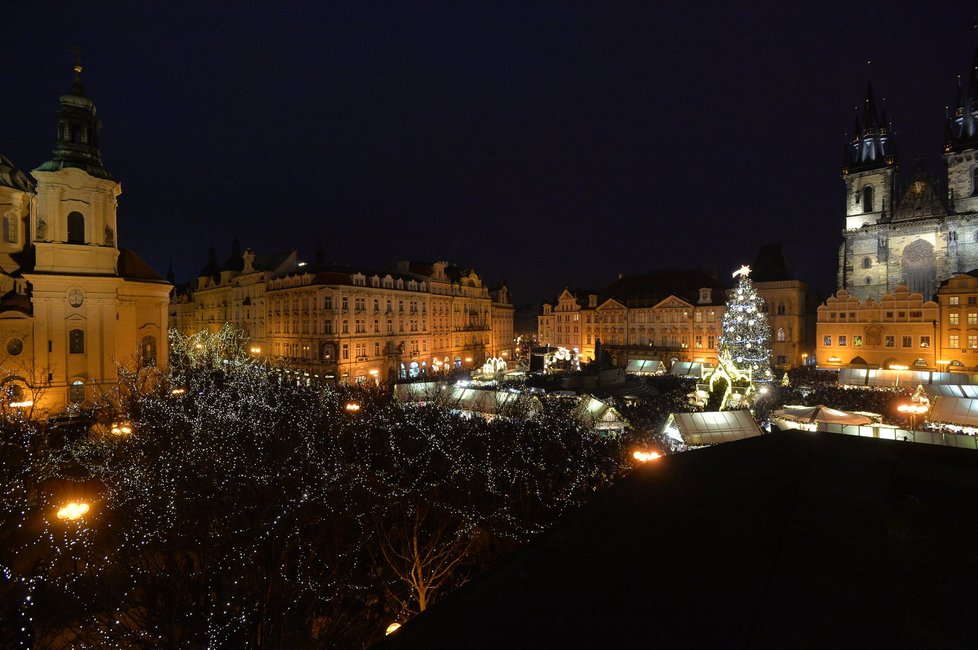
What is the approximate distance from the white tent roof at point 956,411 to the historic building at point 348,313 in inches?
1646

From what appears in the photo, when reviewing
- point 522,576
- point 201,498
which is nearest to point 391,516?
point 201,498

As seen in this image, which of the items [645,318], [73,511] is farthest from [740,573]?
[645,318]

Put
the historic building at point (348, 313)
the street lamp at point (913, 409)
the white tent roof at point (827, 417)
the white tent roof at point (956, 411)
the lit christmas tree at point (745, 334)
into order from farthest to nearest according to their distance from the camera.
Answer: the historic building at point (348, 313), the lit christmas tree at point (745, 334), the street lamp at point (913, 409), the white tent roof at point (956, 411), the white tent roof at point (827, 417)

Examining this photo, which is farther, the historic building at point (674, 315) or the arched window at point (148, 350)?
the historic building at point (674, 315)

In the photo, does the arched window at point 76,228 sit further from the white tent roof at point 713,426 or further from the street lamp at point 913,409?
the street lamp at point 913,409

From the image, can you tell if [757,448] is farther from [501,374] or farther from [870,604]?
[501,374]

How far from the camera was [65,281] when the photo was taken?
100ft

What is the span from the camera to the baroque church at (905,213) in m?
48.9

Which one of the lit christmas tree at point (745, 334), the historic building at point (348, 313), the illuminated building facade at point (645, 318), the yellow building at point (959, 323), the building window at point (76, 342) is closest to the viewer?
the building window at point (76, 342)

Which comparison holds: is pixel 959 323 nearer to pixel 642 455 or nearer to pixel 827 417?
pixel 827 417

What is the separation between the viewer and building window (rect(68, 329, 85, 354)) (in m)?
Answer: 30.8

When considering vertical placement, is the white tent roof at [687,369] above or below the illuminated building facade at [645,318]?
below

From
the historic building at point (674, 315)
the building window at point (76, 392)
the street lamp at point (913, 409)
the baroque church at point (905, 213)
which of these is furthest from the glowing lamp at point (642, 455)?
the baroque church at point (905, 213)

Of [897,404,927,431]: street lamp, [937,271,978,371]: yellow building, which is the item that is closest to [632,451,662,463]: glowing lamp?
[897,404,927,431]: street lamp
